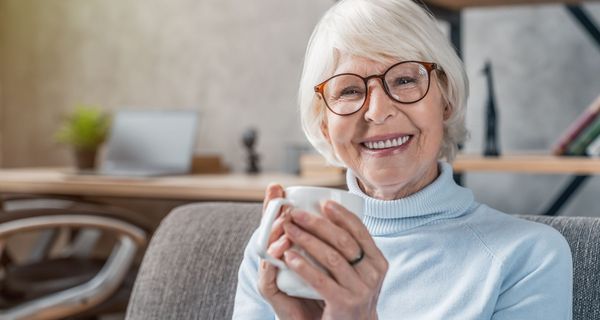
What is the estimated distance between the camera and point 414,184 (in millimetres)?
1104

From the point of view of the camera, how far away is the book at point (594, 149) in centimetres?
220

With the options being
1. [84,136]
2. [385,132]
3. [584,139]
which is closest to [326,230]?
[385,132]

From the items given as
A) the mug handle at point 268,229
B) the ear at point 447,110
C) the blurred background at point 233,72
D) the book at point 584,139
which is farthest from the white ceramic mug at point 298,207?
the blurred background at point 233,72

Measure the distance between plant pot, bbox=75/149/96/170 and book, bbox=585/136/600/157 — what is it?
1.84m

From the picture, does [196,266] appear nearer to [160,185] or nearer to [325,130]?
[325,130]

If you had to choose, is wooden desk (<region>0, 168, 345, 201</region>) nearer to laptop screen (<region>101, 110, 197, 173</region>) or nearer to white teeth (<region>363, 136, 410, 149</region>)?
laptop screen (<region>101, 110, 197, 173</region>)

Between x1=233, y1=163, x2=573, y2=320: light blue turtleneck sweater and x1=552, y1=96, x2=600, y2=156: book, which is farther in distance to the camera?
x1=552, y1=96, x2=600, y2=156: book

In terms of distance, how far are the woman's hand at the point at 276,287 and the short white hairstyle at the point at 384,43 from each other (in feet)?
1.06

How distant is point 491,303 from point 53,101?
3.04 meters

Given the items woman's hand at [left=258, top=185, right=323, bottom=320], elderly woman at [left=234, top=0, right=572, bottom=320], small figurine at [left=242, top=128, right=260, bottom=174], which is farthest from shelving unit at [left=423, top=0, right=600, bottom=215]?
woman's hand at [left=258, top=185, right=323, bottom=320]

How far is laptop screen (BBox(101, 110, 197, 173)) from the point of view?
9.43ft

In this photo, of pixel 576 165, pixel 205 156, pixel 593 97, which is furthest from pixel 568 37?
pixel 205 156

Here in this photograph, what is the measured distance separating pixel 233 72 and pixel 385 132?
7.40 feet

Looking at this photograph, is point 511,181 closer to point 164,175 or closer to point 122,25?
point 164,175
